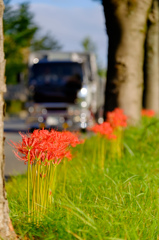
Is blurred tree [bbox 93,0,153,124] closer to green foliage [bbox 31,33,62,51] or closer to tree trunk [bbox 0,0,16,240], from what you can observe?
tree trunk [bbox 0,0,16,240]

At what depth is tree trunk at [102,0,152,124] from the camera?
29.0ft

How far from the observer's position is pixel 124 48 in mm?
9016

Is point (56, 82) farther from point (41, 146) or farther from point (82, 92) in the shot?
point (41, 146)

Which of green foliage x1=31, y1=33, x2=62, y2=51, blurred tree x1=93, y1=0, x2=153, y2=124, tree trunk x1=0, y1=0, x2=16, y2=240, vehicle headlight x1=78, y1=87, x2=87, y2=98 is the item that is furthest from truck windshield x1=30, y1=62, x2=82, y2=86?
green foliage x1=31, y1=33, x2=62, y2=51

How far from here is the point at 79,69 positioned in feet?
53.7

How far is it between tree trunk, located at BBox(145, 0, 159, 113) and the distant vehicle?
98.7 inches

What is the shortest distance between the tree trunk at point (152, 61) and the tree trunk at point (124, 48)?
13.4 ft

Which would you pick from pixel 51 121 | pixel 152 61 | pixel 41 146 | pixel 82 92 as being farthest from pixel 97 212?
pixel 82 92

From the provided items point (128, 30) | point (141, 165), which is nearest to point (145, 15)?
point (128, 30)

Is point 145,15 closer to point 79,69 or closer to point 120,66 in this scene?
point 120,66

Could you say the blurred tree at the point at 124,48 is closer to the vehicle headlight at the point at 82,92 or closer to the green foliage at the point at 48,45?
the vehicle headlight at the point at 82,92

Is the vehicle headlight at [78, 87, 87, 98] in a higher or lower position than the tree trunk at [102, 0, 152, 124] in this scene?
lower

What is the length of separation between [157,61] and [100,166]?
8.58 m

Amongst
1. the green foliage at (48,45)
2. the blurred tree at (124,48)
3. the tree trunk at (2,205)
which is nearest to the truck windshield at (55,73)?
the blurred tree at (124,48)
